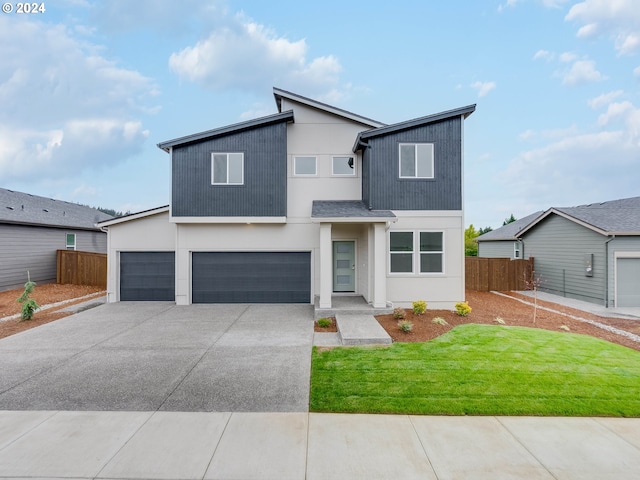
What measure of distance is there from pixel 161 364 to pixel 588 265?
15.7 m

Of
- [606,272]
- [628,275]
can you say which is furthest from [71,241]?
[628,275]

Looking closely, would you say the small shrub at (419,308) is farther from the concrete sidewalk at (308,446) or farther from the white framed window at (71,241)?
the white framed window at (71,241)

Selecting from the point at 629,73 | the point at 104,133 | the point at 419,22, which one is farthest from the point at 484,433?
the point at 104,133

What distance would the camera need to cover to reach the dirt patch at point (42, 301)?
29.4 ft

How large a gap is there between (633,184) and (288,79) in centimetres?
3558

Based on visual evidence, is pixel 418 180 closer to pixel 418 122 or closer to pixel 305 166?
pixel 418 122

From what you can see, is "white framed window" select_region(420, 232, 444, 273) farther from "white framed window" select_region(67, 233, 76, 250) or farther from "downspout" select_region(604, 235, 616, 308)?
"white framed window" select_region(67, 233, 76, 250)

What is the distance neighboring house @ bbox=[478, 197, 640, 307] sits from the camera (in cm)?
1202

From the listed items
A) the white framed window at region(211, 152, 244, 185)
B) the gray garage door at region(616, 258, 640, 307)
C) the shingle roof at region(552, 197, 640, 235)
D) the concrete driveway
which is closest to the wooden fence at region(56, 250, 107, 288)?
the concrete driveway

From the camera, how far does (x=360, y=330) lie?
765 centimetres

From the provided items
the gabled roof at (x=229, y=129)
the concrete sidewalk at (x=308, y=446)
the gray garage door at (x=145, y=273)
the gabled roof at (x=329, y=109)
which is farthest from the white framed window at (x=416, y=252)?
the gray garage door at (x=145, y=273)

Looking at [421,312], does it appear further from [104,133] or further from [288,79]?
[104,133]

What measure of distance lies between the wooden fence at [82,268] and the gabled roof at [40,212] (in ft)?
5.64

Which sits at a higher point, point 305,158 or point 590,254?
point 305,158
